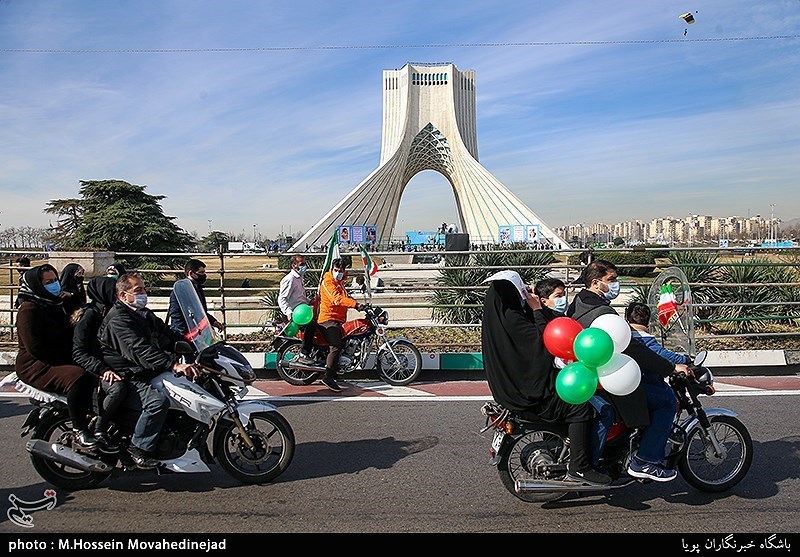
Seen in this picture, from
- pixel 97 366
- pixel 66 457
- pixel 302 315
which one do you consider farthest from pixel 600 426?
pixel 302 315

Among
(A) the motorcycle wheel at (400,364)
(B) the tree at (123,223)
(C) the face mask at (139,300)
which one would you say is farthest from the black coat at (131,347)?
(B) the tree at (123,223)

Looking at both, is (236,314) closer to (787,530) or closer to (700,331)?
(700,331)

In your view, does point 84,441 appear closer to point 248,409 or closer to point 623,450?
point 248,409

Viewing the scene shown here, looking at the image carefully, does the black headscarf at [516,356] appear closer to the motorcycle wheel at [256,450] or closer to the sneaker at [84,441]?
the motorcycle wheel at [256,450]

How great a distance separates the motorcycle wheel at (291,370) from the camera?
8203 millimetres

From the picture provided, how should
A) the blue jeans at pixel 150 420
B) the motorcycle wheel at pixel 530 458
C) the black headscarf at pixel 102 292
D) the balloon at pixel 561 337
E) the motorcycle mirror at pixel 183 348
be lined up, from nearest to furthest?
1. the balloon at pixel 561 337
2. the motorcycle wheel at pixel 530 458
3. the blue jeans at pixel 150 420
4. the motorcycle mirror at pixel 183 348
5. the black headscarf at pixel 102 292

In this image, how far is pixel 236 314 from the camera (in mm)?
15867

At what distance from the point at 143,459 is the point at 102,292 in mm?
1838

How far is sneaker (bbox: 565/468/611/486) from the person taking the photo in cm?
411

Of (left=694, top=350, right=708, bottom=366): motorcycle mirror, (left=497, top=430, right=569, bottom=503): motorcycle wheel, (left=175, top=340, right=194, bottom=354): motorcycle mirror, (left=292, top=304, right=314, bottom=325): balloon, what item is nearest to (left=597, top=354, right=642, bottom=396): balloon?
(left=497, top=430, right=569, bottom=503): motorcycle wheel

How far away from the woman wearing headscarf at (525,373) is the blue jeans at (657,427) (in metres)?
0.32

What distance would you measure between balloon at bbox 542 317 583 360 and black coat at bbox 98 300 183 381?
2.70 metres
